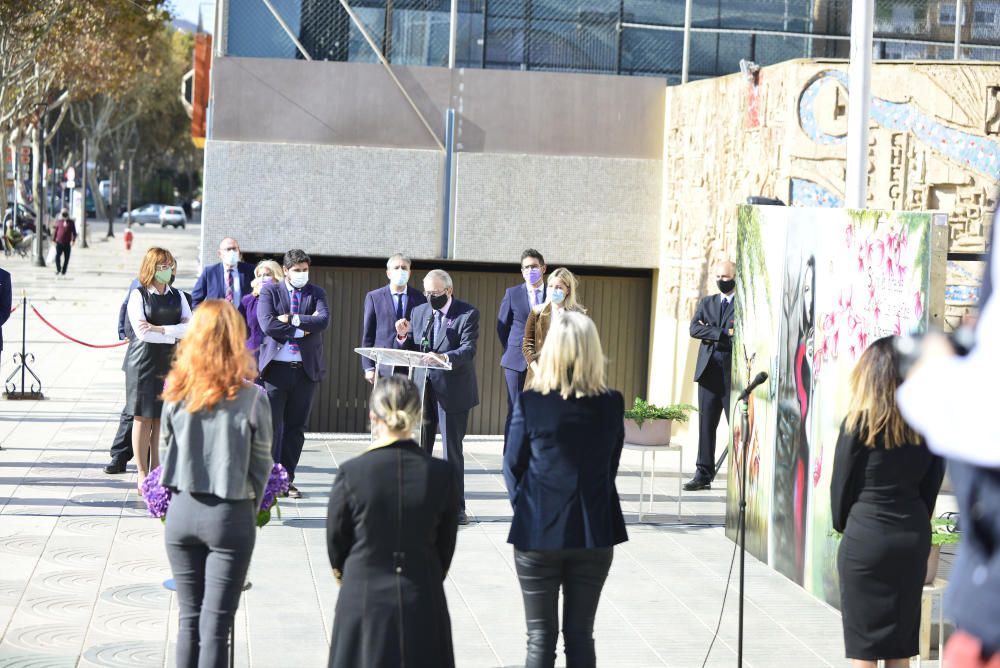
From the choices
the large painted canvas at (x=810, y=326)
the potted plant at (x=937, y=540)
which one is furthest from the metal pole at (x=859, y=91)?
the potted plant at (x=937, y=540)

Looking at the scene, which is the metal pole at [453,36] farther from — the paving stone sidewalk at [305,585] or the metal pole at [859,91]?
the metal pole at [859,91]

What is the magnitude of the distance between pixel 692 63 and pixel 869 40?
5496 mm

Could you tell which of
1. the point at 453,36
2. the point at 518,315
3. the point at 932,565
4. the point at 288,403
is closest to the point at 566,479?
the point at 932,565

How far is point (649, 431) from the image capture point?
408 inches

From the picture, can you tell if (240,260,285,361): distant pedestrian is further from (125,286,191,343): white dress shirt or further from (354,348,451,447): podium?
(354,348,451,447): podium

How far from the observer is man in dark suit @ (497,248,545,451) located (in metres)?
11.4

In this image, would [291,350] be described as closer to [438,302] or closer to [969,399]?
[438,302]

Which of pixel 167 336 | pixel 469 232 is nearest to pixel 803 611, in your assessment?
pixel 167 336

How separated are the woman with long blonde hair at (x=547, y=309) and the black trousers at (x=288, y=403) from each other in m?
1.73

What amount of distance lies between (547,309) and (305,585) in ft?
11.3

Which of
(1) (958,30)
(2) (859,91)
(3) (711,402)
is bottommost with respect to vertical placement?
(3) (711,402)

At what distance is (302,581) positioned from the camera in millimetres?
8602

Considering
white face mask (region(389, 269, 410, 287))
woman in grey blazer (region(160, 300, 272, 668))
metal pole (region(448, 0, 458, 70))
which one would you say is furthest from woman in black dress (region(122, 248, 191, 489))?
metal pole (region(448, 0, 458, 70))

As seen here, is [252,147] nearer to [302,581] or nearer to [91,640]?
[302,581]
